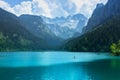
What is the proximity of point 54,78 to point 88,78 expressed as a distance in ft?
35.1

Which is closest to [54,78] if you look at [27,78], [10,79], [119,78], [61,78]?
[61,78]

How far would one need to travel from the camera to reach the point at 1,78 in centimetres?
8494

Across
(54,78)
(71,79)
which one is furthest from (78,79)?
(54,78)

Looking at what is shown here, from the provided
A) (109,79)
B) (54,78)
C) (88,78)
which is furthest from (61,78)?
(109,79)

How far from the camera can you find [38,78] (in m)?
86.0

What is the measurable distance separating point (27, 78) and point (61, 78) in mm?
10926

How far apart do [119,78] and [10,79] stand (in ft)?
109

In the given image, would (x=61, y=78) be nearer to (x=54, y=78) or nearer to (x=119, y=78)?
(x=54, y=78)

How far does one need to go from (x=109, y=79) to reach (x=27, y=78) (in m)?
25.0

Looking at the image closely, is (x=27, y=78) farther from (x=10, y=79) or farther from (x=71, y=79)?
(x=71, y=79)

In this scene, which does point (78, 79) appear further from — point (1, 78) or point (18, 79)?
point (1, 78)

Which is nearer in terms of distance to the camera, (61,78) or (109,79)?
(109,79)

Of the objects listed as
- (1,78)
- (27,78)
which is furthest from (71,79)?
(1,78)

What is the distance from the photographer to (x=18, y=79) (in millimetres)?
82062
